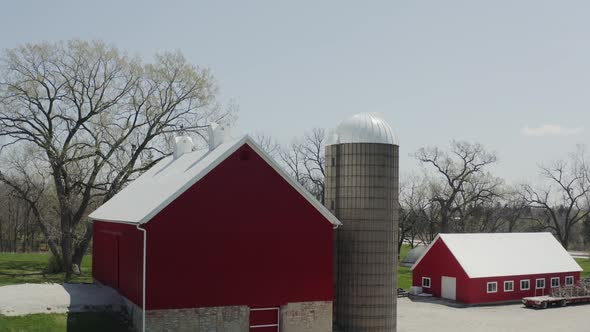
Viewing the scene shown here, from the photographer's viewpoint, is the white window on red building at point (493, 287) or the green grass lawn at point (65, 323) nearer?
the green grass lawn at point (65, 323)

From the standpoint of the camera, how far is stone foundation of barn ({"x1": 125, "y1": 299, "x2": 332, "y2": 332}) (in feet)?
68.9

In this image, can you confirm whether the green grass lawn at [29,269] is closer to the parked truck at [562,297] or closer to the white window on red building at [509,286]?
the white window on red building at [509,286]

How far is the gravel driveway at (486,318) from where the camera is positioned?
28.5m

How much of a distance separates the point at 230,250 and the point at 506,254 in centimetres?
2392

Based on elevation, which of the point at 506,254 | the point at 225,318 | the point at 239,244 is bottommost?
the point at 225,318

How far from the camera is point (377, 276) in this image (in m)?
25.8

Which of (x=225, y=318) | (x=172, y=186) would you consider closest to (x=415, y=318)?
(x=225, y=318)

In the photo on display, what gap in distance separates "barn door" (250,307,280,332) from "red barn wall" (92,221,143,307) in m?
4.19

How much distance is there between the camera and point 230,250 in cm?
2216

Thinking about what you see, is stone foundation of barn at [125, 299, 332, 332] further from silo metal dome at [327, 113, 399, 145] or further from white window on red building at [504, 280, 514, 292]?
white window on red building at [504, 280, 514, 292]

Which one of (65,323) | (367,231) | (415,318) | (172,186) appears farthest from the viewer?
(415,318)

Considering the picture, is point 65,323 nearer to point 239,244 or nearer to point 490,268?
point 239,244

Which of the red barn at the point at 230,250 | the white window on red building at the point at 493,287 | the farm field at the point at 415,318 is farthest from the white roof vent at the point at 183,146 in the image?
the white window on red building at the point at 493,287

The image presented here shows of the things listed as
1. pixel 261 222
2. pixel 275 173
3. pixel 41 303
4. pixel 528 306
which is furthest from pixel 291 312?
pixel 528 306
